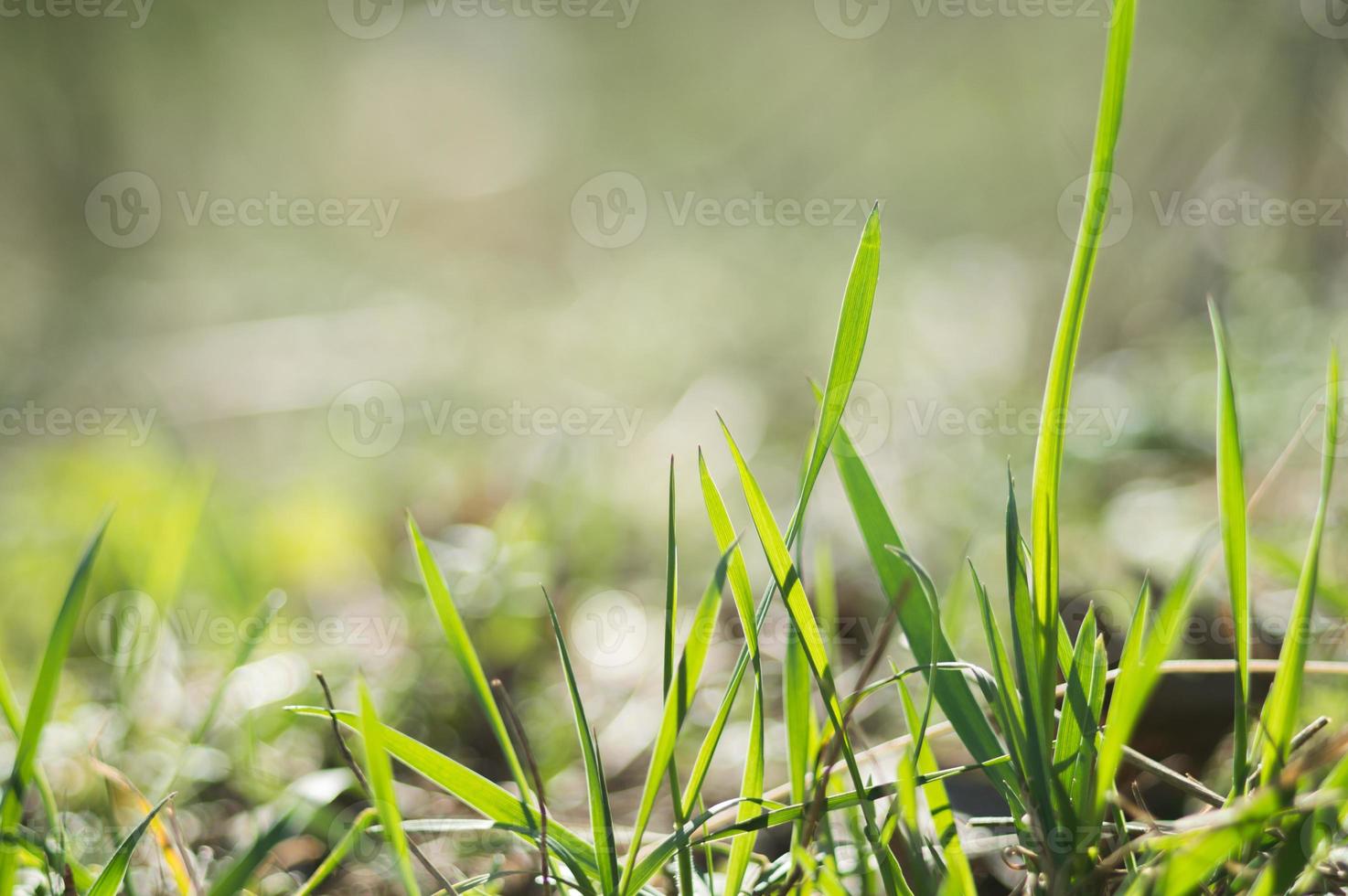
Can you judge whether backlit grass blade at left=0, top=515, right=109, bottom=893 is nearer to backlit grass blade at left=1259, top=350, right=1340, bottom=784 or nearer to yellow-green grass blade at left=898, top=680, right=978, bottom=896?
yellow-green grass blade at left=898, top=680, right=978, bottom=896

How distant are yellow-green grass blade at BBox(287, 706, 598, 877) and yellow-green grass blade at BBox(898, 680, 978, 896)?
238 millimetres

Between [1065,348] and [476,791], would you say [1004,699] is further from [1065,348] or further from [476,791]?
[476,791]

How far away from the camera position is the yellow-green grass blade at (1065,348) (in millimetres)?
502

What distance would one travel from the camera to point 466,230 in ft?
29.3

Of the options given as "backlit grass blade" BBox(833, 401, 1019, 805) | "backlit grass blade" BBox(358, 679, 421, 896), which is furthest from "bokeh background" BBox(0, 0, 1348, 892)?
"backlit grass blade" BBox(358, 679, 421, 896)

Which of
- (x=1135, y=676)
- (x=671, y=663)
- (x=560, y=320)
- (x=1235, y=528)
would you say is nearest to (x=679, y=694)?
(x=671, y=663)

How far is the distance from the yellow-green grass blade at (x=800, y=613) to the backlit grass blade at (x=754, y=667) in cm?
2

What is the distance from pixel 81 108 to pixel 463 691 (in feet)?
16.3

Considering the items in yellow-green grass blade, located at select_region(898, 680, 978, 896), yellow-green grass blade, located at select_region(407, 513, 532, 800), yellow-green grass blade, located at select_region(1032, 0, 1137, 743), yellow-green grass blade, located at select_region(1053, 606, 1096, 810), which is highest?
yellow-green grass blade, located at select_region(1032, 0, 1137, 743)

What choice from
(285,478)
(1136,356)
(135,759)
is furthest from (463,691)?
(1136,356)

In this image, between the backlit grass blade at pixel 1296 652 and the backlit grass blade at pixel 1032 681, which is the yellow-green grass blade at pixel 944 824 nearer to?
the backlit grass blade at pixel 1032 681

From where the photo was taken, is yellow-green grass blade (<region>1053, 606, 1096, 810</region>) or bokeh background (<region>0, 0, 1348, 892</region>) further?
bokeh background (<region>0, 0, 1348, 892</region>)

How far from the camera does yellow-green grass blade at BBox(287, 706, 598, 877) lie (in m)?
0.55

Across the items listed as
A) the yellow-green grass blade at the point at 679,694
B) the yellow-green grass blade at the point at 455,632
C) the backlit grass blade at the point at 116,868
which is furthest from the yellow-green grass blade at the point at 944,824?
the backlit grass blade at the point at 116,868
